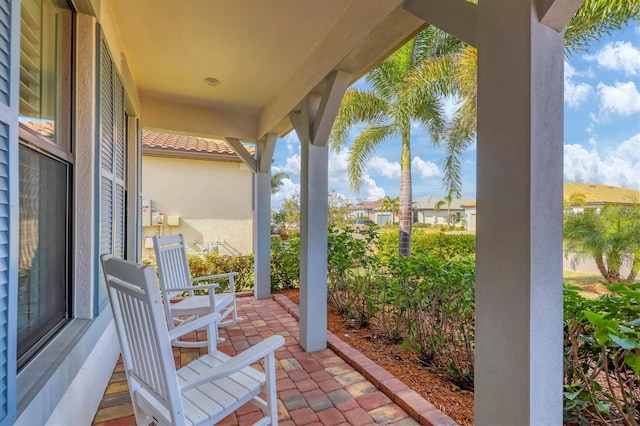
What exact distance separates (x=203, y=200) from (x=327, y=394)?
6.90m

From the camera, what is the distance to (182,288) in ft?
9.66

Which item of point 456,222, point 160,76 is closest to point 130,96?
point 160,76

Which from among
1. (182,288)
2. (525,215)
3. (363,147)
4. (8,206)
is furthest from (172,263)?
(363,147)

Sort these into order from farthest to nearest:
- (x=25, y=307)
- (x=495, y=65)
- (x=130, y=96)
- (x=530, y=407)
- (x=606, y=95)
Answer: (x=606, y=95)
(x=130, y=96)
(x=25, y=307)
(x=495, y=65)
(x=530, y=407)

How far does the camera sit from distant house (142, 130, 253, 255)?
7.64 metres

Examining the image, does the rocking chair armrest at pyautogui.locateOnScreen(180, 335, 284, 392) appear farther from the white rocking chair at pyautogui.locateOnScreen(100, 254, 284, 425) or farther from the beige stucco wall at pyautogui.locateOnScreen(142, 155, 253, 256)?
the beige stucco wall at pyautogui.locateOnScreen(142, 155, 253, 256)

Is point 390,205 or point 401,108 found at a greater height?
point 401,108

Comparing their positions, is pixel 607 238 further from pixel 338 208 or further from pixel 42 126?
pixel 42 126

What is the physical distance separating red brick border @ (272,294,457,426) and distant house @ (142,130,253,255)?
5951mm

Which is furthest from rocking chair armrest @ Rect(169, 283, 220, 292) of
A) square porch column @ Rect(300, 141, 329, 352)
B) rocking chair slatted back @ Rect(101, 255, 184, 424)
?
rocking chair slatted back @ Rect(101, 255, 184, 424)

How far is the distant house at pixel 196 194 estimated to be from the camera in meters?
7.64

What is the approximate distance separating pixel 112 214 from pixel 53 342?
48.8 inches

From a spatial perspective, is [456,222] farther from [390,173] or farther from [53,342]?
[53,342]

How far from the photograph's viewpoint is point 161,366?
4.12 ft
